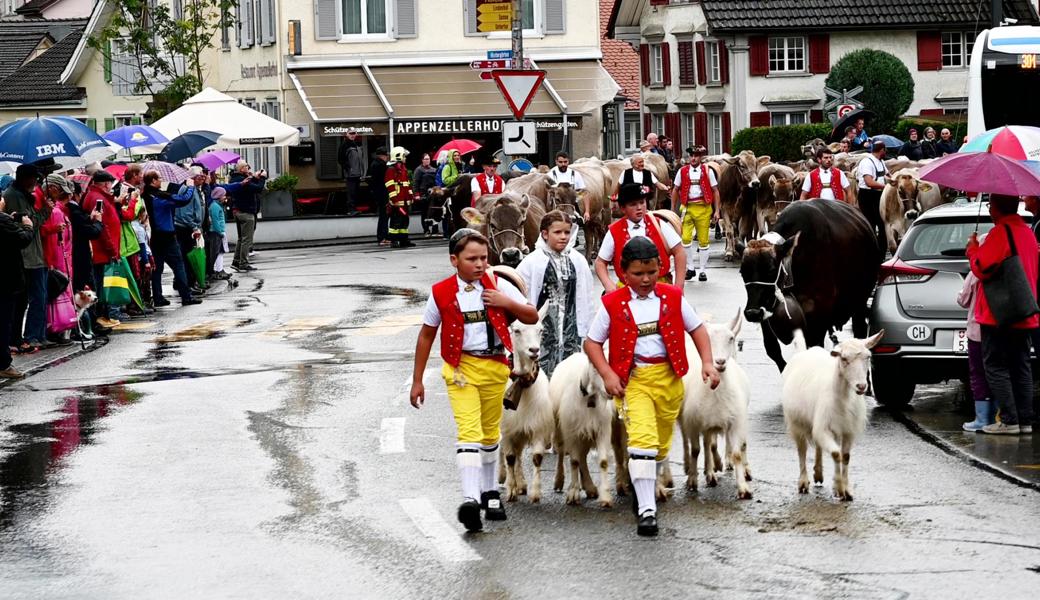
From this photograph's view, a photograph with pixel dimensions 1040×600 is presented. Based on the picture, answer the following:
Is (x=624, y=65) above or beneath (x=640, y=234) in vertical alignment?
above

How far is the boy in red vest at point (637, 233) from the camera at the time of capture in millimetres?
12672

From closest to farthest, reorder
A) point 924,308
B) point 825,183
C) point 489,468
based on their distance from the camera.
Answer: point 489,468 → point 924,308 → point 825,183

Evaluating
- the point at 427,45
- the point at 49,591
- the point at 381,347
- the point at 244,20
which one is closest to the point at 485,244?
the point at 49,591

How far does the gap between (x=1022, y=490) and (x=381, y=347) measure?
9806 mm

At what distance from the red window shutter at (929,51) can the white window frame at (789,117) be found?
3.96 metres

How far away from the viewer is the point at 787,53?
59875 millimetres

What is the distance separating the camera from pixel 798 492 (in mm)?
10828

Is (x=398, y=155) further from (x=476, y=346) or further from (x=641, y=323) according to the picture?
(x=641, y=323)

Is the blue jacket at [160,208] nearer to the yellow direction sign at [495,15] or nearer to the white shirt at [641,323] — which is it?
the yellow direction sign at [495,15]

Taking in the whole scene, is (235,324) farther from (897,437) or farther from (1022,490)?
(1022,490)

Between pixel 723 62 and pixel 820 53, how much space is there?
3.25 meters

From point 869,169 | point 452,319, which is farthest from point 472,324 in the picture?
point 869,169

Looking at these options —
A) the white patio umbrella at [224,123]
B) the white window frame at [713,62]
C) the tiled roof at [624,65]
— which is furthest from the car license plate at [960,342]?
the tiled roof at [624,65]

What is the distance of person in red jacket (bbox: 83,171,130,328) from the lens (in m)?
21.9
